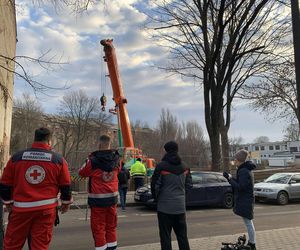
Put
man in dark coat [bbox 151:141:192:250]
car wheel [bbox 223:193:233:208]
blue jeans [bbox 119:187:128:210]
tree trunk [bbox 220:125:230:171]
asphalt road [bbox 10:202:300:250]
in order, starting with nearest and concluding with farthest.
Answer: man in dark coat [bbox 151:141:192:250] → asphalt road [bbox 10:202:300:250] → blue jeans [bbox 119:187:128:210] → car wheel [bbox 223:193:233:208] → tree trunk [bbox 220:125:230:171]

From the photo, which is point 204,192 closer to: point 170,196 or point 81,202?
point 81,202

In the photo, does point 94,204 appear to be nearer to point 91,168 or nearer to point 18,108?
point 91,168

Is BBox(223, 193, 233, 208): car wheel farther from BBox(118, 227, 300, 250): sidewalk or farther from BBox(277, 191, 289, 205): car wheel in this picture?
BBox(118, 227, 300, 250): sidewalk

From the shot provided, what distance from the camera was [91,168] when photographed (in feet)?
20.5

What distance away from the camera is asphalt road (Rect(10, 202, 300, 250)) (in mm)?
9039

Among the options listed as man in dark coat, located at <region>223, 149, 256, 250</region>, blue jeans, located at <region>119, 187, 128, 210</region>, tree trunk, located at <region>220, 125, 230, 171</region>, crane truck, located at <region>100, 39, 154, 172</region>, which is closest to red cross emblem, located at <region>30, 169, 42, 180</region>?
man in dark coat, located at <region>223, 149, 256, 250</region>

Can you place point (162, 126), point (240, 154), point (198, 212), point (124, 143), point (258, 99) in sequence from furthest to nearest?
point (162, 126)
point (258, 99)
point (124, 143)
point (198, 212)
point (240, 154)

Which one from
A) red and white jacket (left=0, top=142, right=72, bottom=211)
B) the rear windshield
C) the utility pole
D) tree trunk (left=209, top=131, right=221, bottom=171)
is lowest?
the rear windshield

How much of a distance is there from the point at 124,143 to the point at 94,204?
16668 millimetres

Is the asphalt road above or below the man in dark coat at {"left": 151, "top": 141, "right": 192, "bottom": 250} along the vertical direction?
below

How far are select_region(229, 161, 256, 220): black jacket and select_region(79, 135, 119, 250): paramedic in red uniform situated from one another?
223 cm

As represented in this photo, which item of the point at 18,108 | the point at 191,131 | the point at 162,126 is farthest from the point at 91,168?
the point at 191,131

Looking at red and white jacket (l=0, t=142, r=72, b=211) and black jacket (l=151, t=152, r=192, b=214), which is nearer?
red and white jacket (l=0, t=142, r=72, b=211)

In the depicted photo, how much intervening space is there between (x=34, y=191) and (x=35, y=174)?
8.0 inches
